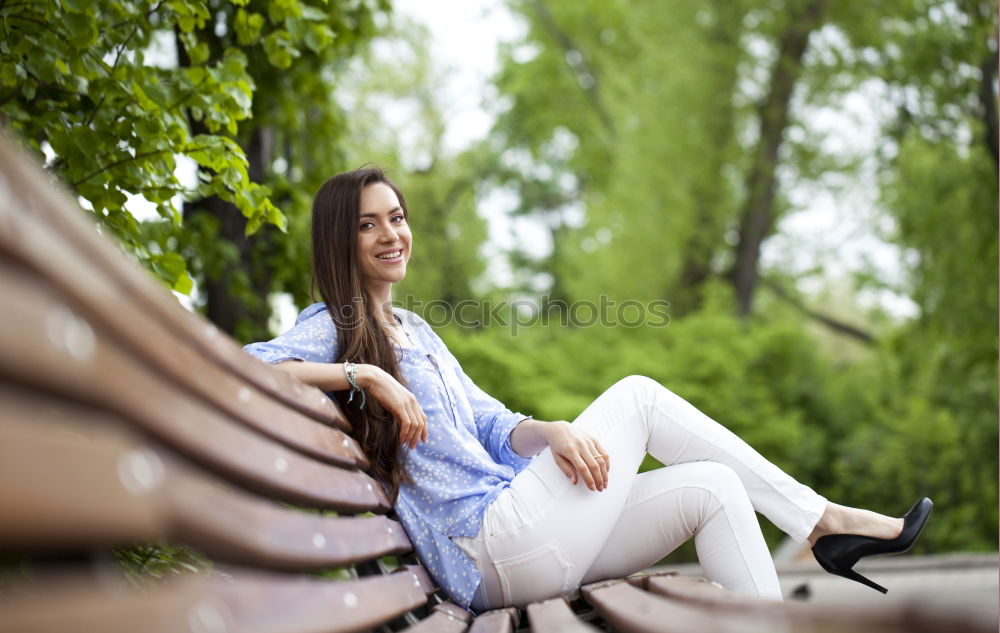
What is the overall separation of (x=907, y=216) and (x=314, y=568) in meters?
10.7

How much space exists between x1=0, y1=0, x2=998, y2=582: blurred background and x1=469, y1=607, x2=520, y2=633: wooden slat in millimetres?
1406

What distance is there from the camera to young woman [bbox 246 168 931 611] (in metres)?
2.28

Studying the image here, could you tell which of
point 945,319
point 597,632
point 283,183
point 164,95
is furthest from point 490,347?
point 597,632

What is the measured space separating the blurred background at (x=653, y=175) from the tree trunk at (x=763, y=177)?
1.6 inches

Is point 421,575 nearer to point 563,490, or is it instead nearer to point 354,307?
point 563,490

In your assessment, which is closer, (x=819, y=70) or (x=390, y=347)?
(x=390, y=347)

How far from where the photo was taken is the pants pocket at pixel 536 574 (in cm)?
227

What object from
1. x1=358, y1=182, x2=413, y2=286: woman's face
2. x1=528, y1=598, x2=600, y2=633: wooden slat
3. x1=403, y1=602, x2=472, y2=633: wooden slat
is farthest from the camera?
x1=358, y1=182, x2=413, y2=286: woman's face

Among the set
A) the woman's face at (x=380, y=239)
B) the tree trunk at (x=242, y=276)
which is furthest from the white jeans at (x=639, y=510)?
the tree trunk at (x=242, y=276)

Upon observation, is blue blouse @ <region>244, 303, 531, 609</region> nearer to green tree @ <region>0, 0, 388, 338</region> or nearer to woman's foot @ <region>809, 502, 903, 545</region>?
green tree @ <region>0, 0, 388, 338</region>

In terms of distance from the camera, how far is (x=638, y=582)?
209 centimetres

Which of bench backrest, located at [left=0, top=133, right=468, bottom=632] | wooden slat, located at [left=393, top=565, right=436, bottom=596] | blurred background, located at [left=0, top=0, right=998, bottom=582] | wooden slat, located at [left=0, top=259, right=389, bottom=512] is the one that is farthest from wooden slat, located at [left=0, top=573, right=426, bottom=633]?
blurred background, located at [left=0, top=0, right=998, bottom=582]

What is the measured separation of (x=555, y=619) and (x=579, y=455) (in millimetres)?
589

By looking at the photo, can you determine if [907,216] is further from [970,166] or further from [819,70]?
[819,70]
